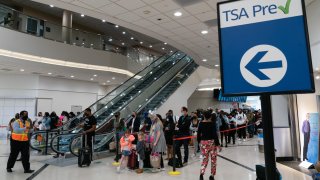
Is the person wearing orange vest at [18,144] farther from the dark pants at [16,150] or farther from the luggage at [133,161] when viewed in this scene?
the luggage at [133,161]

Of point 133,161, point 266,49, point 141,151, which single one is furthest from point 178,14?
point 266,49

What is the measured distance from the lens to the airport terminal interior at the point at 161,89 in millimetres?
1241

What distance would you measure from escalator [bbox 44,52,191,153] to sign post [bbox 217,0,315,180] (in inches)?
328

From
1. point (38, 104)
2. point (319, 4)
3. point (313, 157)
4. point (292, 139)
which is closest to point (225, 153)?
point (292, 139)

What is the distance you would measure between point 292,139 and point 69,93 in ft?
50.5

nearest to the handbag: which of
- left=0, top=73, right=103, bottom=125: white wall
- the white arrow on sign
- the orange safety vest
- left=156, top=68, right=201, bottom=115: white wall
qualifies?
the orange safety vest

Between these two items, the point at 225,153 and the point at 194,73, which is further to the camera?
the point at 194,73

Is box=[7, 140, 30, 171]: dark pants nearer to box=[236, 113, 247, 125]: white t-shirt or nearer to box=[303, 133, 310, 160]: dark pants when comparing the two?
box=[303, 133, 310, 160]: dark pants

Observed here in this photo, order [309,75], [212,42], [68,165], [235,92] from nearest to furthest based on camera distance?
[309,75]
[235,92]
[68,165]
[212,42]

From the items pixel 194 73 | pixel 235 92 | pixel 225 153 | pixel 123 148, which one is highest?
pixel 194 73

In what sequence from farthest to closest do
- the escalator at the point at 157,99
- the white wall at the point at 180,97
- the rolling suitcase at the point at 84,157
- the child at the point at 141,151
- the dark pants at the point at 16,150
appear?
the white wall at the point at 180,97
the escalator at the point at 157,99
the rolling suitcase at the point at 84,157
the child at the point at 141,151
the dark pants at the point at 16,150

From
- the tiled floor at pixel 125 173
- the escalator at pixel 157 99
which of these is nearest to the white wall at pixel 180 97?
the escalator at pixel 157 99

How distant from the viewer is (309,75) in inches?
45.1

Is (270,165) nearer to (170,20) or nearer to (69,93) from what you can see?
(170,20)
